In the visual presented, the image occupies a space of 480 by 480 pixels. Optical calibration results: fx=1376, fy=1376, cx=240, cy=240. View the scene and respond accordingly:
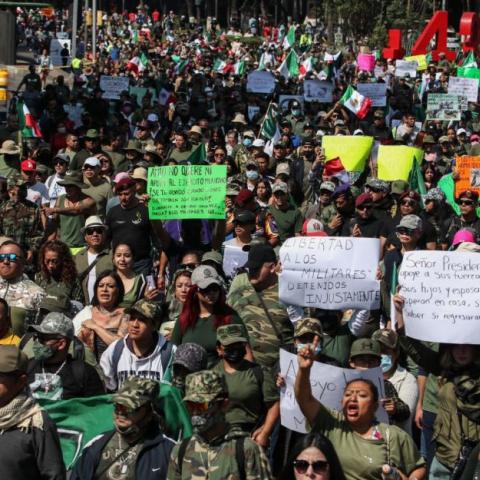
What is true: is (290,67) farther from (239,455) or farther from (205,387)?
(239,455)

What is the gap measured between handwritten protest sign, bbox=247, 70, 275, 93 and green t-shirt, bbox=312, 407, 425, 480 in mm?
19364

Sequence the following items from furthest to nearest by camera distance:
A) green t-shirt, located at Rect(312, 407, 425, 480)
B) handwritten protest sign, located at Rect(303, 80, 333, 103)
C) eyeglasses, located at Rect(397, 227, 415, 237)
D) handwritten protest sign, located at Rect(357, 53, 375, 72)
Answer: handwritten protest sign, located at Rect(357, 53, 375, 72) < handwritten protest sign, located at Rect(303, 80, 333, 103) < eyeglasses, located at Rect(397, 227, 415, 237) < green t-shirt, located at Rect(312, 407, 425, 480)

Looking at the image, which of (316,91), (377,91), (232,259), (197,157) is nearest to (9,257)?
(232,259)

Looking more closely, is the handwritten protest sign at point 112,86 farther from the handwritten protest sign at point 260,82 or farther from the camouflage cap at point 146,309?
the camouflage cap at point 146,309

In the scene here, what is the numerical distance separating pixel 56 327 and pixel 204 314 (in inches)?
43.5

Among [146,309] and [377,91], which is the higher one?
[377,91]

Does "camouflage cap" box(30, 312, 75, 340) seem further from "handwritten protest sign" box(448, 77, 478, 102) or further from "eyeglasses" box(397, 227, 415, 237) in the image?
"handwritten protest sign" box(448, 77, 478, 102)

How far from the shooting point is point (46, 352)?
22.8 ft

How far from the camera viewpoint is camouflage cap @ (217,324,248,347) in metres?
6.96

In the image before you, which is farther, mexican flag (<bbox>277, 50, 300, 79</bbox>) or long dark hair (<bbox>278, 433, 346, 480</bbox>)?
mexican flag (<bbox>277, 50, 300, 79</bbox>)

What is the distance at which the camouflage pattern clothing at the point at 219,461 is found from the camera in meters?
5.61

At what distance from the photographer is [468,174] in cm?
1427

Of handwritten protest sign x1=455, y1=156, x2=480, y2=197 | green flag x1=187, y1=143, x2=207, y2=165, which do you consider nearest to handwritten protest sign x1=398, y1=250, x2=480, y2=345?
green flag x1=187, y1=143, x2=207, y2=165

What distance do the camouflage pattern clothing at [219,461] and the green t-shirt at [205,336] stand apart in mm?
1776
